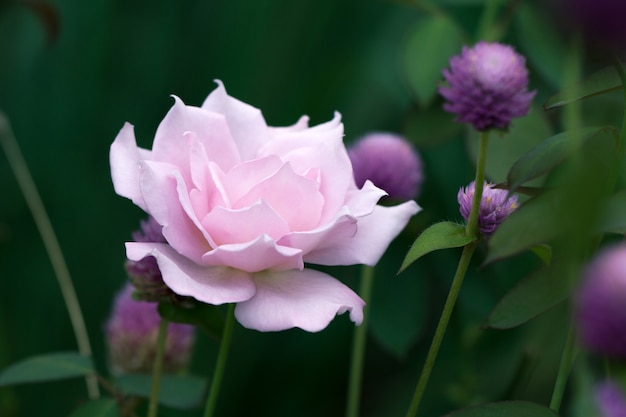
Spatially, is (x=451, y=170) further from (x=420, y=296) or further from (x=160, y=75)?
(x=160, y=75)

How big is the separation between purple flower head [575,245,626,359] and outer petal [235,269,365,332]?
0.52 feet

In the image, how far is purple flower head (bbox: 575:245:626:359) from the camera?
18 centimetres

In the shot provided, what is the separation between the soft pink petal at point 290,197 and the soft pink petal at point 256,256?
1cm

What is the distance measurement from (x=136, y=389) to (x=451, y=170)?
0.40m

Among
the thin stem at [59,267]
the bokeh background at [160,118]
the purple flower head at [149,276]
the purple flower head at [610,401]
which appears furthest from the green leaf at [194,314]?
the bokeh background at [160,118]

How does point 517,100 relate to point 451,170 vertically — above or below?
above

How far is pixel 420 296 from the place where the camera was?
2.10 ft

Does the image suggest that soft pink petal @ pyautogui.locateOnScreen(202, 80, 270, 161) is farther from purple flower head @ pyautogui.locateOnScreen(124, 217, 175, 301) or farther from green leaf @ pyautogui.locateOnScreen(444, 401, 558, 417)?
green leaf @ pyautogui.locateOnScreen(444, 401, 558, 417)

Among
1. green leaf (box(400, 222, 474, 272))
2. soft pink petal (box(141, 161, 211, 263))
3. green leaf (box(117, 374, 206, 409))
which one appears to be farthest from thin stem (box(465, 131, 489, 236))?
green leaf (box(117, 374, 206, 409))

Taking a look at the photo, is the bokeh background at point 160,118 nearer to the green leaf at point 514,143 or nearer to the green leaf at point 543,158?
the green leaf at point 514,143

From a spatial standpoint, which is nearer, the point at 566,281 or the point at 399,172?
the point at 566,281

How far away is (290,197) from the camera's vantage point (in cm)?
38

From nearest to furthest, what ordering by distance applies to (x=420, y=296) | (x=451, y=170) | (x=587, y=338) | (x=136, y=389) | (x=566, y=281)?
1. (x=587, y=338)
2. (x=566, y=281)
3. (x=136, y=389)
4. (x=420, y=296)
5. (x=451, y=170)

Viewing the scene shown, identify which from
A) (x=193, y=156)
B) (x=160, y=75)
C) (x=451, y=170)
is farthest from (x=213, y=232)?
(x=160, y=75)
